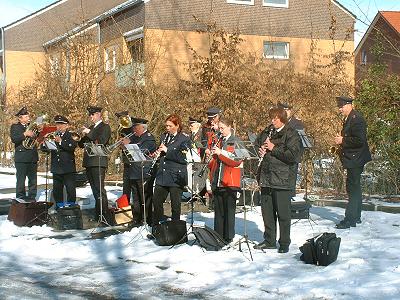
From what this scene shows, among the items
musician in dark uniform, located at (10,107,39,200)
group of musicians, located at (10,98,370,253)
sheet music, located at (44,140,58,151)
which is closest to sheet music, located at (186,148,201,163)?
group of musicians, located at (10,98,370,253)

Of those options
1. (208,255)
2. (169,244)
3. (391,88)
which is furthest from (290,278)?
(391,88)

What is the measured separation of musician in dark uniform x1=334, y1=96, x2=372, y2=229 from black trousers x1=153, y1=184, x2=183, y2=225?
2.55 meters

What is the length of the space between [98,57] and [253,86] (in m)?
7.74

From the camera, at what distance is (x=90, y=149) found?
10820 mm

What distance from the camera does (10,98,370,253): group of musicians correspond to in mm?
8977

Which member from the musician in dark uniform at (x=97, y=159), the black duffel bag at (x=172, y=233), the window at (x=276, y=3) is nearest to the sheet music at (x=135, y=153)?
the black duffel bag at (x=172, y=233)

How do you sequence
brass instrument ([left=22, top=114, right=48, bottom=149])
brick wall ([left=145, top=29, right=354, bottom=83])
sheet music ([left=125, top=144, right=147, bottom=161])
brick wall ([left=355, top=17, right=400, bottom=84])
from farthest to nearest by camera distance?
brick wall ([left=145, top=29, right=354, bottom=83])
brick wall ([left=355, top=17, right=400, bottom=84])
brass instrument ([left=22, top=114, right=48, bottom=149])
sheet music ([left=125, top=144, right=147, bottom=161])

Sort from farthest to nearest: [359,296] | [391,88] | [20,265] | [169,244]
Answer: [391,88], [169,244], [20,265], [359,296]

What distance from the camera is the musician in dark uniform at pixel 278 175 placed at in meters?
8.87

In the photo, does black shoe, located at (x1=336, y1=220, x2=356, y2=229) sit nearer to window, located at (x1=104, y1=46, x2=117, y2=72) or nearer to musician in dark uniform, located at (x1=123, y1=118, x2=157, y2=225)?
musician in dark uniform, located at (x1=123, y1=118, x2=157, y2=225)

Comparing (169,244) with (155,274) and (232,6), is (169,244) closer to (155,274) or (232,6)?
(155,274)

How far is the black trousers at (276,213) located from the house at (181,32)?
553 inches

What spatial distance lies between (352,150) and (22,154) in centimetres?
643

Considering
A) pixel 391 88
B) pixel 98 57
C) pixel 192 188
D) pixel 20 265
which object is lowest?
pixel 20 265
